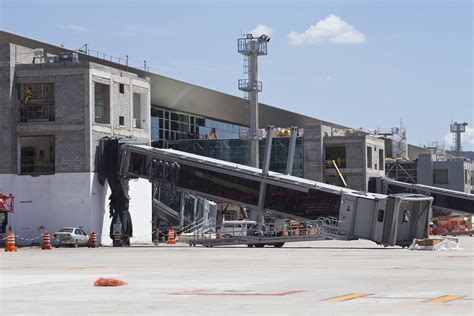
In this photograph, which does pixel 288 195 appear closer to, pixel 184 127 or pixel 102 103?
pixel 102 103

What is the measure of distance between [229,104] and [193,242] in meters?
67.2

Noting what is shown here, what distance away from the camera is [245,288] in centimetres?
2602

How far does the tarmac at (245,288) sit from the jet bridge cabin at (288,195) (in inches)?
845

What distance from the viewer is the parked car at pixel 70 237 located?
229 ft

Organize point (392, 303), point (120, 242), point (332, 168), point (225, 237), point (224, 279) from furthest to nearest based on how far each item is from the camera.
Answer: point (332, 168) < point (120, 242) < point (225, 237) < point (224, 279) < point (392, 303)

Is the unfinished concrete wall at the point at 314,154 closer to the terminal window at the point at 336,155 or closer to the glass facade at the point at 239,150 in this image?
the glass facade at the point at 239,150

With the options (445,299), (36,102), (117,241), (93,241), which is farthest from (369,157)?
(445,299)

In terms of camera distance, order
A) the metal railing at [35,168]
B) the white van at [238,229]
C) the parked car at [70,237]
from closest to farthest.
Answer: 1. the white van at [238,229]
2. the parked car at [70,237]
3. the metal railing at [35,168]

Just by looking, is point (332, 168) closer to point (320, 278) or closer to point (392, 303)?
point (320, 278)

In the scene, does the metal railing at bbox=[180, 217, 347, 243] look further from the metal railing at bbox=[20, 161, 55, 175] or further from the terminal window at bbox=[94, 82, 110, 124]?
the metal railing at bbox=[20, 161, 55, 175]

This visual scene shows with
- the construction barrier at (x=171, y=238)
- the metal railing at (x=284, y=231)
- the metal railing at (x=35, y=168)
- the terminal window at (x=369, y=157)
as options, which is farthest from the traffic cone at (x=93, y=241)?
the terminal window at (x=369, y=157)

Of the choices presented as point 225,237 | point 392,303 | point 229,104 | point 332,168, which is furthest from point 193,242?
point 229,104

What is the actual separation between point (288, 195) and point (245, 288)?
133ft

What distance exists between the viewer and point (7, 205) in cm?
7369
